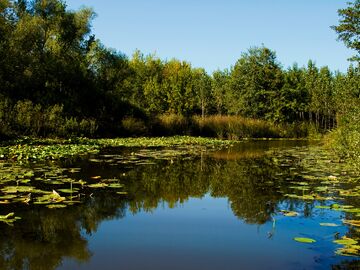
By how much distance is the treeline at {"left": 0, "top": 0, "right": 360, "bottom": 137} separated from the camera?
19672mm

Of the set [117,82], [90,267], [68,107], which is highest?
[117,82]

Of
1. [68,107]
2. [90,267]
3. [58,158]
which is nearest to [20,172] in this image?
[58,158]

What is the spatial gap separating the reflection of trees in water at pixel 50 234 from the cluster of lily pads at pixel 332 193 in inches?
94.4

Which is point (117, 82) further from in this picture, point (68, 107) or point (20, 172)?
point (20, 172)

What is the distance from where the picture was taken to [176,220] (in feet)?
16.8

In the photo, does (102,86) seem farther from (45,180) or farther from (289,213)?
(289,213)

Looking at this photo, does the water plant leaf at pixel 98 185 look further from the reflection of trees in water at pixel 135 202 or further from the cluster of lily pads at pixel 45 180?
the reflection of trees in water at pixel 135 202

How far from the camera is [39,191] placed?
6.29 meters

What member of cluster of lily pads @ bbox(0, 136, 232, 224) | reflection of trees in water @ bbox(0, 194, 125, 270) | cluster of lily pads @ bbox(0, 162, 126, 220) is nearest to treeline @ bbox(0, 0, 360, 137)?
cluster of lily pads @ bbox(0, 136, 232, 224)

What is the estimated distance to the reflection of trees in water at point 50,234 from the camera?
3471 millimetres

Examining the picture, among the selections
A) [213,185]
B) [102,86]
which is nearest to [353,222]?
[213,185]

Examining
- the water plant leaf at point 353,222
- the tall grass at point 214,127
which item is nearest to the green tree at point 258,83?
the tall grass at point 214,127

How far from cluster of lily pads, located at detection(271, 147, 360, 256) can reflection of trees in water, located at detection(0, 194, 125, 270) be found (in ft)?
7.87

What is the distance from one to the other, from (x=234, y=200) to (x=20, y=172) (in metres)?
4.73
